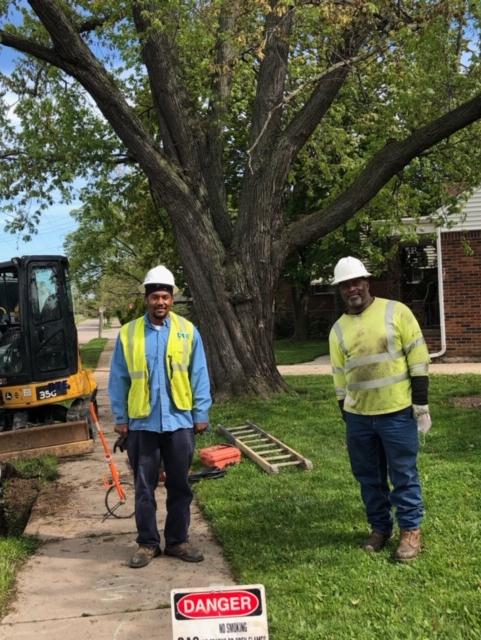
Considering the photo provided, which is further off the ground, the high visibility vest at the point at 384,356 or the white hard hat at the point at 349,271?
the white hard hat at the point at 349,271

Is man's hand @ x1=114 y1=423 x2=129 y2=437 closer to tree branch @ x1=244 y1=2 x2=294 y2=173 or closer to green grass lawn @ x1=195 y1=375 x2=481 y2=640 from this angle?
green grass lawn @ x1=195 y1=375 x2=481 y2=640

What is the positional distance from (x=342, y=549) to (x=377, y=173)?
26.1 feet

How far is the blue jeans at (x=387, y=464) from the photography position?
16.0ft

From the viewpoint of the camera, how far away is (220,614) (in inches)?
118

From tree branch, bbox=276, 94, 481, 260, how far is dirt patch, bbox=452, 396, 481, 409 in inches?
139

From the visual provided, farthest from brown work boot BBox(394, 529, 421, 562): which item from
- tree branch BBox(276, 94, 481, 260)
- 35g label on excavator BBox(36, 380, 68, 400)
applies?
tree branch BBox(276, 94, 481, 260)

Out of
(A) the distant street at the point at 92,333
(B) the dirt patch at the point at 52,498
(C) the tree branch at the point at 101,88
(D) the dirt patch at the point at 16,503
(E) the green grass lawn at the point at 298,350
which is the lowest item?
(A) the distant street at the point at 92,333

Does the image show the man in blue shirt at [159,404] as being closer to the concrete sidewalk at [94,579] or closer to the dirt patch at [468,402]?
the concrete sidewalk at [94,579]

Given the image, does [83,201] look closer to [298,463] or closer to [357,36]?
[357,36]

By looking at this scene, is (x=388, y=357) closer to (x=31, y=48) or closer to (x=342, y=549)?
(x=342, y=549)

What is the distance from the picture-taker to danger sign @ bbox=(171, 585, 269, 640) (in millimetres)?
2969

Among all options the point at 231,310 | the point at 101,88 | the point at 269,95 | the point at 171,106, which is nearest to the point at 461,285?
the point at 269,95

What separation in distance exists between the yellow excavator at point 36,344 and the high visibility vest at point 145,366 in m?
4.67

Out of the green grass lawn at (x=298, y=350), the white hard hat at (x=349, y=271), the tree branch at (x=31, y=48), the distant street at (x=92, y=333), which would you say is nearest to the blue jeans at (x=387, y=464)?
the white hard hat at (x=349, y=271)
